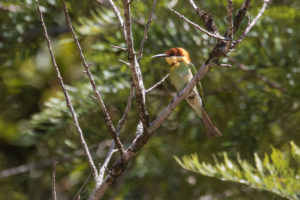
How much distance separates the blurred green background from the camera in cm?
197

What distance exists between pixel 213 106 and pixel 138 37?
0.47 meters

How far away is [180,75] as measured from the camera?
6.74 feet

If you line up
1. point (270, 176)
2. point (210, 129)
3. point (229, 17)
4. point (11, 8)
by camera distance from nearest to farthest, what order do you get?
point (229, 17), point (270, 176), point (210, 129), point (11, 8)

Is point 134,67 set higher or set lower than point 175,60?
higher

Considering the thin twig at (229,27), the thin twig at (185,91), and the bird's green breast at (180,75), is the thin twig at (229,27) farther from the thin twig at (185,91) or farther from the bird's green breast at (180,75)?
the bird's green breast at (180,75)

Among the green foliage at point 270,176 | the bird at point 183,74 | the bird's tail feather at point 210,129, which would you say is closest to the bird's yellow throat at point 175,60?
the bird at point 183,74

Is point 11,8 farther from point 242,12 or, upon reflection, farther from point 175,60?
point 242,12

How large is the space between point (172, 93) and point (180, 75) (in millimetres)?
129

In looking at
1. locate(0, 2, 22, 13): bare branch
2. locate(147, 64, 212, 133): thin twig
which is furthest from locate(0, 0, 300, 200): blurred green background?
locate(147, 64, 212, 133): thin twig

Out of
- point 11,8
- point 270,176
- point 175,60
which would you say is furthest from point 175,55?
point 11,8

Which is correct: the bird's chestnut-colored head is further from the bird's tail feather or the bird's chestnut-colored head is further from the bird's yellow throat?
the bird's tail feather

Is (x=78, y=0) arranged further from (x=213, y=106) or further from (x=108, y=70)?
(x=213, y=106)

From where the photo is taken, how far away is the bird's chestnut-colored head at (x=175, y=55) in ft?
6.48

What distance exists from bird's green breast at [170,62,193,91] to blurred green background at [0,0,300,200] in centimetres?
6
